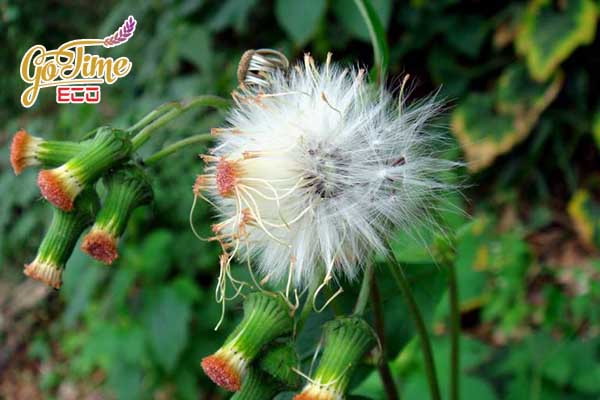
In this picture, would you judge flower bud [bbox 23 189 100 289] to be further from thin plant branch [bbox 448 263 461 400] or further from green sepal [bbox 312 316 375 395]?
thin plant branch [bbox 448 263 461 400]

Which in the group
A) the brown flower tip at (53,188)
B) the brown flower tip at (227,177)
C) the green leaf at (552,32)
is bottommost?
the brown flower tip at (53,188)

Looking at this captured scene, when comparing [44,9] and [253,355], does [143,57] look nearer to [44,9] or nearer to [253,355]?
[44,9]

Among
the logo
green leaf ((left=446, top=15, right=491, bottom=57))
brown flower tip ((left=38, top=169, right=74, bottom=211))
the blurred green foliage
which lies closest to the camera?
brown flower tip ((left=38, top=169, right=74, bottom=211))

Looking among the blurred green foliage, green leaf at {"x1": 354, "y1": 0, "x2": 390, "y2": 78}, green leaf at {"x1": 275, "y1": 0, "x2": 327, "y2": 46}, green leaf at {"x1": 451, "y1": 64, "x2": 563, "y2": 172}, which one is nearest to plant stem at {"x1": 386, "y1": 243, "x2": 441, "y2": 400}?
green leaf at {"x1": 354, "y1": 0, "x2": 390, "y2": 78}

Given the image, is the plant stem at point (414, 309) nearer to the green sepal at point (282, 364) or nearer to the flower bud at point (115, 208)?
the green sepal at point (282, 364)

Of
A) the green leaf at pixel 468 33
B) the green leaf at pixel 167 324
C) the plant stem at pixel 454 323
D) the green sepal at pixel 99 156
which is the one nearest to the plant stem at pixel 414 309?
the plant stem at pixel 454 323

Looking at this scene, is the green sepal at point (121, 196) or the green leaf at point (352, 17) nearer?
the green sepal at point (121, 196)
